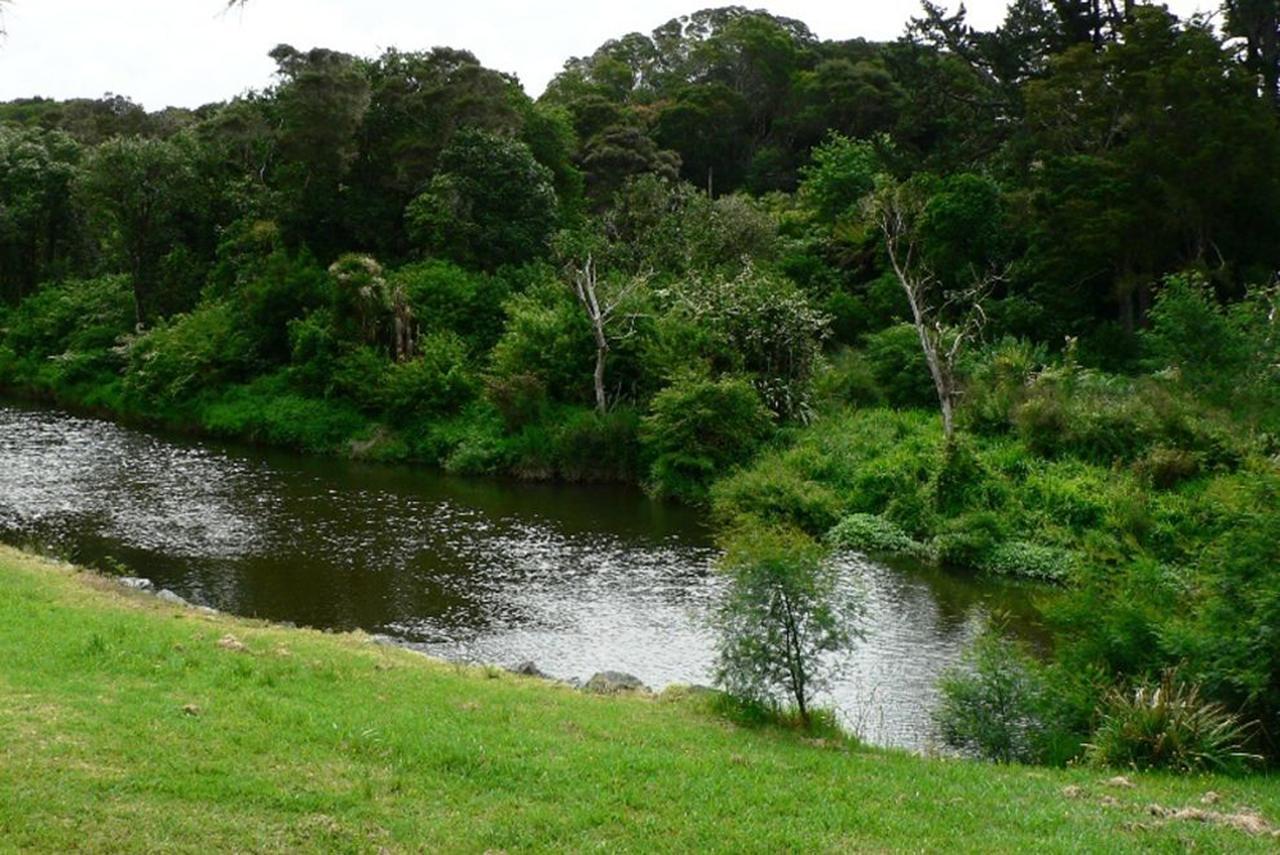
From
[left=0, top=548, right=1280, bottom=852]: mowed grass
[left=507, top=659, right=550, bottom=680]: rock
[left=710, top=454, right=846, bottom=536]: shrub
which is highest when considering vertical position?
[left=710, top=454, right=846, bottom=536]: shrub

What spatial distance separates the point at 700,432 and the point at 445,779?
24.9 metres

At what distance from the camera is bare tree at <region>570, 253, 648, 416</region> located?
3850cm

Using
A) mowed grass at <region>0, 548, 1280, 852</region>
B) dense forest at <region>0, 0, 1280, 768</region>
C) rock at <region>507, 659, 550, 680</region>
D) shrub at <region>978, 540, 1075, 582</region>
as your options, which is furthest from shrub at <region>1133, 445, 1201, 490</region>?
rock at <region>507, 659, 550, 680</region>

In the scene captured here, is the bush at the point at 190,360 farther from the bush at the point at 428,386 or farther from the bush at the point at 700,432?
the bush at the point at 700,432

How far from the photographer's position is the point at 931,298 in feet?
151

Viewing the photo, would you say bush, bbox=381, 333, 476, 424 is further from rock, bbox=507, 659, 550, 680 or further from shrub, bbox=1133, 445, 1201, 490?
rock, bbox=507, 659, 550, 680

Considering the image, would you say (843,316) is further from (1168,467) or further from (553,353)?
(1168,467)

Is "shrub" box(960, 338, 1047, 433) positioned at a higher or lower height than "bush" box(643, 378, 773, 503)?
higher

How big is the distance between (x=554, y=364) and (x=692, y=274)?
648 centimetres

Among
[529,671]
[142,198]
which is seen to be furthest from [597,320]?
[142,198]

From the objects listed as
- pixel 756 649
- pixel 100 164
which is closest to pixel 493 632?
pixel 756 649

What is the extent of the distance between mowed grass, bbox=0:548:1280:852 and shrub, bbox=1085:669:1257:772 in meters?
0.81

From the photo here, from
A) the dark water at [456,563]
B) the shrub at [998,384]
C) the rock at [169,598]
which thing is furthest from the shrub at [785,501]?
the rock at [169,598]

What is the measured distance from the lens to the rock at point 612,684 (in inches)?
678
